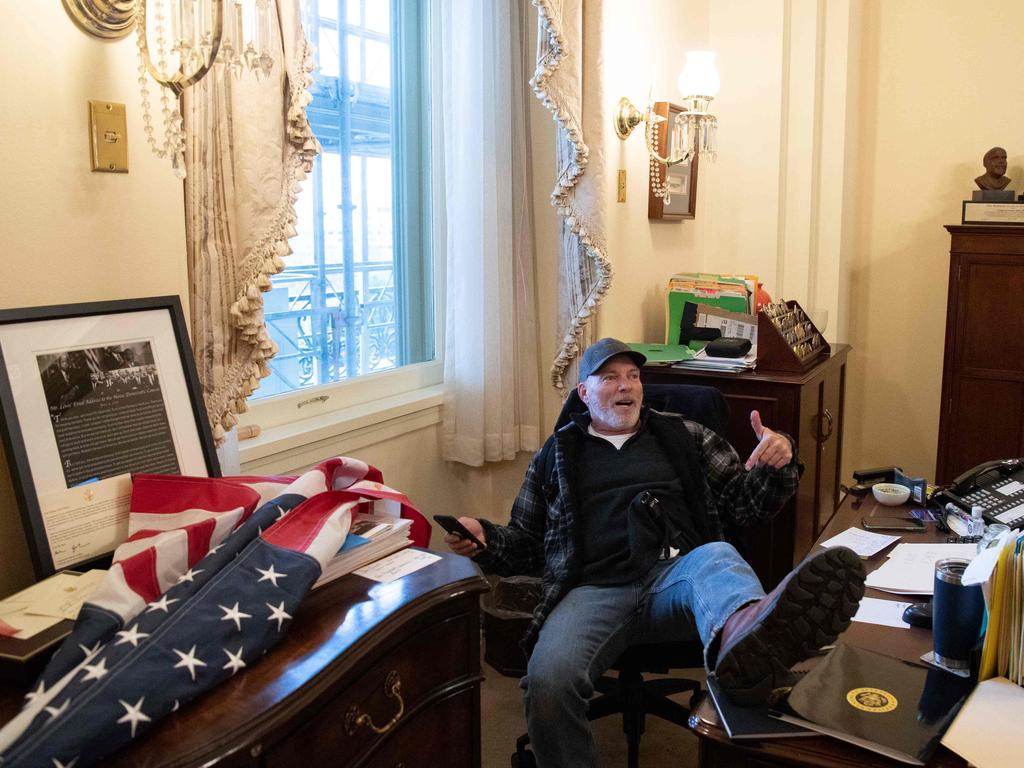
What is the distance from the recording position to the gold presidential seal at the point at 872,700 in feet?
4.70

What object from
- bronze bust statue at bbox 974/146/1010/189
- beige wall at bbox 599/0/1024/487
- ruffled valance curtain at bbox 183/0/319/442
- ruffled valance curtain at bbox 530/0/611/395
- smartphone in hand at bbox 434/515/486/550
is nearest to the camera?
ruffled valance curtain at bbox 183/0/319/442

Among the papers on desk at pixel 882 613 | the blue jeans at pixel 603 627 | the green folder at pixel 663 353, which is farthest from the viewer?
the green folder at pixel 663 353

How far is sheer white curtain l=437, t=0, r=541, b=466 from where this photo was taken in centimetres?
301

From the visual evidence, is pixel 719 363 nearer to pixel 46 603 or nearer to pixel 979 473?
pixel 979 473

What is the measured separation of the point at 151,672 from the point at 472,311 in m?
A: 2.01

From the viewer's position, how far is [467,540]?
231cm

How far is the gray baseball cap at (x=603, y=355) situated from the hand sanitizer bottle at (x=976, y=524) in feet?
2.76

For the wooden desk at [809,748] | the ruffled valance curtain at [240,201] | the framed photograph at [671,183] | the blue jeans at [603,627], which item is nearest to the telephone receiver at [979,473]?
the blue jeans at [603,627]

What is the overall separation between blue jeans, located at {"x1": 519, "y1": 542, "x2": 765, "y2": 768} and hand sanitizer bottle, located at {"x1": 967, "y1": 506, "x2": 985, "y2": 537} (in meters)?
0.48

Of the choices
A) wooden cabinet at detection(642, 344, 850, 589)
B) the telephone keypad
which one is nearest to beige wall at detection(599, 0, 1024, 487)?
wooden cabinet at detection(642, 344, 850, 589)

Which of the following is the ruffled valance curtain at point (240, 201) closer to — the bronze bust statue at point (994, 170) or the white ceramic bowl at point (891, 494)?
the white ceramic bowl at point (891, 494)

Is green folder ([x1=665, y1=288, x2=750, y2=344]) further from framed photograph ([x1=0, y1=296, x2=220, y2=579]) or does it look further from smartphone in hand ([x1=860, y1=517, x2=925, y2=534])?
framed photograph ([x1=0, y1=296, x2=220, y2=579])

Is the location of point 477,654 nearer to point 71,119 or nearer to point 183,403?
point 183,403

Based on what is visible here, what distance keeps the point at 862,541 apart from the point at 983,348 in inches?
82.2
